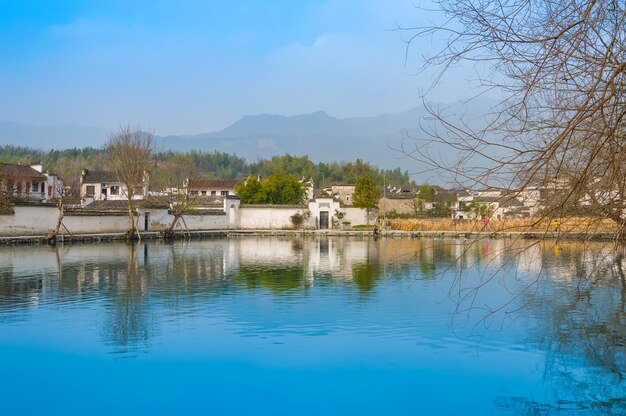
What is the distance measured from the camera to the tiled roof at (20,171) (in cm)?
4116

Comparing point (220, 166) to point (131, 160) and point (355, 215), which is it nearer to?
point (355, 215)

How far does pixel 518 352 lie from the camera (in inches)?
321

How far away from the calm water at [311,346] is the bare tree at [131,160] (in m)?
16.5

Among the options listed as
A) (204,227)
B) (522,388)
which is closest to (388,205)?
(204,227)

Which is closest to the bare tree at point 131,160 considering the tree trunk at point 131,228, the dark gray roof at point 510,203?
the tree trunk at point 131,228

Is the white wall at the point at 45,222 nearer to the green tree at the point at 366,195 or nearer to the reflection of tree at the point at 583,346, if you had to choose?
the green tree at the point at 366,195

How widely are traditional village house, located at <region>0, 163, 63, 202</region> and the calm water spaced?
29125mm

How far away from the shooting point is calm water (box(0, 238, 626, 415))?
21.3 feet

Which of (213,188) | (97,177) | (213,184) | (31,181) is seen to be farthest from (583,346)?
(213,184)

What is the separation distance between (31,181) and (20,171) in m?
1.36

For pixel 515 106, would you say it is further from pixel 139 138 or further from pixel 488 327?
pixel 139 138

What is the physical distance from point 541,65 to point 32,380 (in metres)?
6.44

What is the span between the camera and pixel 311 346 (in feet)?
27.6

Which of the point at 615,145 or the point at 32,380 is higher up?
the point at 615,145
